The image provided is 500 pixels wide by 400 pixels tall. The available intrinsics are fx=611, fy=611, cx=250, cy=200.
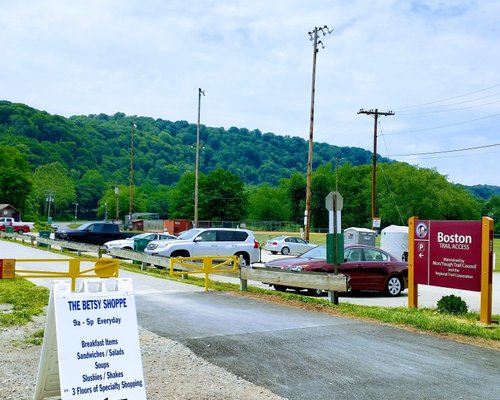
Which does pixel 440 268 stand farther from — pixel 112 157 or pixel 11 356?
pixel 112 157

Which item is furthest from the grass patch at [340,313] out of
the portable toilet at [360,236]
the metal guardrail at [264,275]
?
the portable toilet at [360,236]

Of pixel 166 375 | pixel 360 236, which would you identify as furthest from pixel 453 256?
pixel 360 236

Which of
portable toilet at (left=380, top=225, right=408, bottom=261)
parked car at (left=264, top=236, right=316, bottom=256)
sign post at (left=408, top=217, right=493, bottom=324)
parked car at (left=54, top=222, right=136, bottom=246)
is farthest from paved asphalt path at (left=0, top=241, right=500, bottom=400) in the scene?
parked car at (left=264, top=236, right=316, bottom=256)

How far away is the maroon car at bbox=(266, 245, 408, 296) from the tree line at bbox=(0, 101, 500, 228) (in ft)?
262

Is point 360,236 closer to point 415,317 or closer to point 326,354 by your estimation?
point 415,317

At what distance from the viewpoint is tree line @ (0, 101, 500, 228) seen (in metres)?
109

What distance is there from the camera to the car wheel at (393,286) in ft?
59.5

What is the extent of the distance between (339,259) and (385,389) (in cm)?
808

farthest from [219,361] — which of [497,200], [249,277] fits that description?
[497,200]

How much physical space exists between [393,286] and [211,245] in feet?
26.9

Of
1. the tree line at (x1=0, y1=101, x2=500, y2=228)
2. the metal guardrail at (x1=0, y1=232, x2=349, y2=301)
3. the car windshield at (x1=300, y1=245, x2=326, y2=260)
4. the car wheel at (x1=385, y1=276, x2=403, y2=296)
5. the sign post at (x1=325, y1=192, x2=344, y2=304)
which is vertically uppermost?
the tree line at (x1=0, y1=101, x2=500, y2=228)

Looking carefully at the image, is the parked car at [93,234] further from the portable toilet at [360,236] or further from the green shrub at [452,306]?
the green shrub at [452,306]

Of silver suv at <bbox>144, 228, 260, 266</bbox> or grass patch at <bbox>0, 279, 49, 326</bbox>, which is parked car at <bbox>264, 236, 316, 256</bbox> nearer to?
silver suv at <bbox>144, 228, 260, 266</bbox>

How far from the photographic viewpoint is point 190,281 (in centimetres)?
1805
